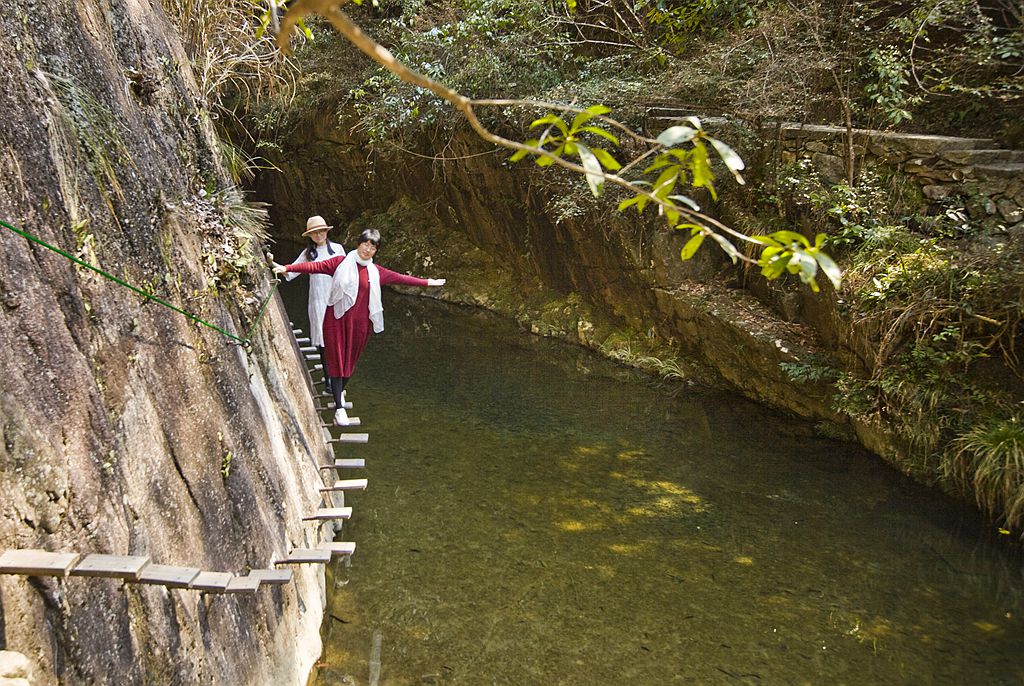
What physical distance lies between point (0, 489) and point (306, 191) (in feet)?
52.4

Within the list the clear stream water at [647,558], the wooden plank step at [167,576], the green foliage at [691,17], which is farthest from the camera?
the green foliage at [691,17]

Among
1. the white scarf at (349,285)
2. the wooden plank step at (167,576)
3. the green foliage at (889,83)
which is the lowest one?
the wooden plank step at (167,576)

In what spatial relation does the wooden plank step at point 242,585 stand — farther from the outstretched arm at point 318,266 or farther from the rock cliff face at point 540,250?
the rock cliff face at point 540,250

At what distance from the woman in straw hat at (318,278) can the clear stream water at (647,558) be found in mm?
1359

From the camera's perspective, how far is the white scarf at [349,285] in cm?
663

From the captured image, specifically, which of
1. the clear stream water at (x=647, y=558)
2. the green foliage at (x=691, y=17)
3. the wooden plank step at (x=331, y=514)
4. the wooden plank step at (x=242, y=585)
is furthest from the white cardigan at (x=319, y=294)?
the green foliage at (x=691, y=17)

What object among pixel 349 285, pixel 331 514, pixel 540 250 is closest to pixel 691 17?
pixel 540 250

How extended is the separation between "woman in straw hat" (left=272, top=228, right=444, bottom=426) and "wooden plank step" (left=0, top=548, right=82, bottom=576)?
4.25m

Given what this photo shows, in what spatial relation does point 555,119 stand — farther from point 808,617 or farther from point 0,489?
point 808,617

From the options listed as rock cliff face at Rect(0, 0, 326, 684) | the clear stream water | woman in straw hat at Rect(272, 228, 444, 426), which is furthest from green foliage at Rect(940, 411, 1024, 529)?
rock cliff face at Rect(0, 0, 326, 684)

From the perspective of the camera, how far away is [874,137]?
8781mm

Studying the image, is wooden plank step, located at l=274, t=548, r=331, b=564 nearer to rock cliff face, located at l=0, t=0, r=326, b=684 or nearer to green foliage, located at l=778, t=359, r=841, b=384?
rock cliff face, located at l=0, t=0, r=326, b=684

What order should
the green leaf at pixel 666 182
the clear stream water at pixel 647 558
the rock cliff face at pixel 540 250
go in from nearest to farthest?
1. the green leaf at pixel 666 182
2. the clear stream water at pixel 647 558
3. the rock cliff face at pixel 540 250

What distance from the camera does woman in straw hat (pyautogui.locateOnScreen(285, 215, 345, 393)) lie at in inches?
265
